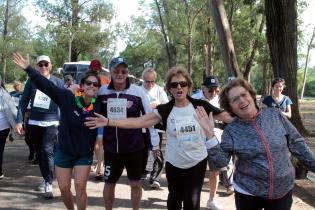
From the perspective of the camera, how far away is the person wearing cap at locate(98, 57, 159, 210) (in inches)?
217

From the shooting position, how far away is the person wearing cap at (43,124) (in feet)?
23.1

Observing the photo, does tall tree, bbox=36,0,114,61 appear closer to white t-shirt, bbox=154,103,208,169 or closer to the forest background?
the forest background

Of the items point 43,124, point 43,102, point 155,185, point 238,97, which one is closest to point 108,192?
point 43,124

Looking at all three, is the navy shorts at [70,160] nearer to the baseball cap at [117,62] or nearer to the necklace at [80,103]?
the necklace at [80,103]

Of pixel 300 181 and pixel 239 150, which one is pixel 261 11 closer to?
pixel 300 181

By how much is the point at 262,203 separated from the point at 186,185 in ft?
4.40

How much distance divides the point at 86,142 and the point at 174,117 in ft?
3.79

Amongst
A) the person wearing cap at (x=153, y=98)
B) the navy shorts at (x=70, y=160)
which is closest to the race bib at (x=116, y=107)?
the navy shorts at (x=70, y=160)

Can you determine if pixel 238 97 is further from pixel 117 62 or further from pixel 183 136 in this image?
pixel 117 62

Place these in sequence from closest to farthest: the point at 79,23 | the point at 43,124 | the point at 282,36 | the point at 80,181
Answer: the point at 80,181
the point at 43,124
the point at 282,36
the point at 79,23

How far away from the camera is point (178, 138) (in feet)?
15.9

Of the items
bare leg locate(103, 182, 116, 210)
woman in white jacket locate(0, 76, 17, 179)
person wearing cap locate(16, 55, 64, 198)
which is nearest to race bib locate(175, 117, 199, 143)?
bare leg locate(103, 182, 116, 210)

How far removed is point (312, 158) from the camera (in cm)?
362

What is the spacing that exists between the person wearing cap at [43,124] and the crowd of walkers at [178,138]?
1478 mm
